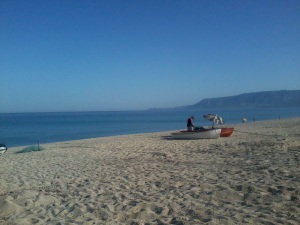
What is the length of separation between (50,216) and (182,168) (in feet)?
15.6

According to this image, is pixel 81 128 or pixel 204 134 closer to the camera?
pixel 204 134

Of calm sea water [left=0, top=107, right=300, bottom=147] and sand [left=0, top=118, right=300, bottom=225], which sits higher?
sand [left=0, top=118, right=300, bottom=225]

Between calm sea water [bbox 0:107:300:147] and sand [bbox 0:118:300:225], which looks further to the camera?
calm sea water [bbox 0:107:300:147]

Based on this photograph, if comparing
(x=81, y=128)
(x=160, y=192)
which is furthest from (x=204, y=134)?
(x=81, y=128)

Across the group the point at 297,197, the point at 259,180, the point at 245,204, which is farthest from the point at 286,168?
the point at 245,204

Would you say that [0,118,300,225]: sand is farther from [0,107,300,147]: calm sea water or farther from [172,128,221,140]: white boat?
[0,107,300,147]: calm sea water

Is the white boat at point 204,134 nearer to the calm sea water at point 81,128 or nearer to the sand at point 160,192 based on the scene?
the sand at point 160,192

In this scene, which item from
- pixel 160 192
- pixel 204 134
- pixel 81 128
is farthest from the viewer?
pixel 81 128

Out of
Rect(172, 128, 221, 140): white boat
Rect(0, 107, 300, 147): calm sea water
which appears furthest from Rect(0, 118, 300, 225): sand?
Rect(0, 107, 300, 147): calm sea water

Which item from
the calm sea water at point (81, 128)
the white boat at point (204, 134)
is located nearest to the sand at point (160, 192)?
the white boat at point (204, 134)

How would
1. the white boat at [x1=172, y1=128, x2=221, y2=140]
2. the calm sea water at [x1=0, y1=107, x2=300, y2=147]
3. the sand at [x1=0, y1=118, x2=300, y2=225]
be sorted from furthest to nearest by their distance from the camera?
the calm sea water at [x1=0, y1=107, x2=300, y2=147], the white boat at [x1=172, y1=128, x2=221, y2=140], the sand at [x1=0, y1=118, x2=300, y2=225]

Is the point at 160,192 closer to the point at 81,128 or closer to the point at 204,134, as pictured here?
the point at 204,134

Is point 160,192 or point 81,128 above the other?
point 160,192

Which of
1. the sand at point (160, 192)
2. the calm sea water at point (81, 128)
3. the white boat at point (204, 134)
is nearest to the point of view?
the sand at point (160, 192)
